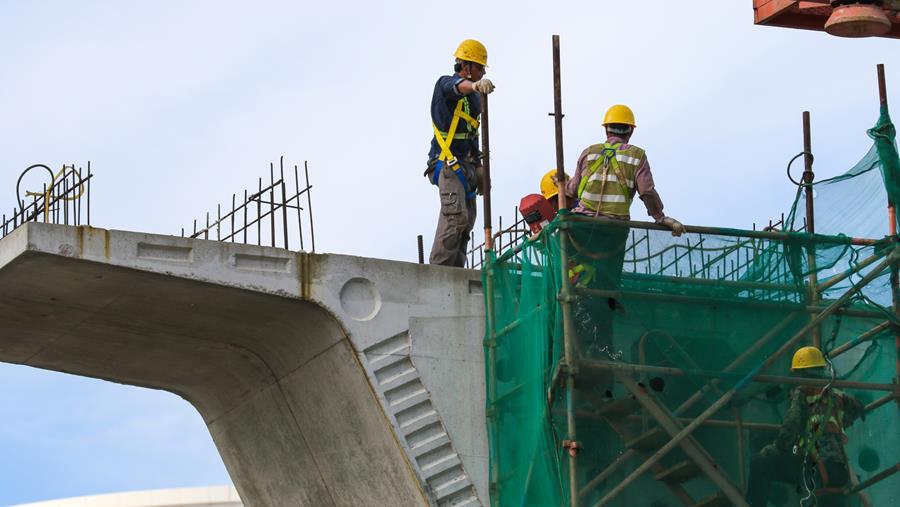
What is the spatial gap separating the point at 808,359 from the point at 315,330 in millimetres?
5133

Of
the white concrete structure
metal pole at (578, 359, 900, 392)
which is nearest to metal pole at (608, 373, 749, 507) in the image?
metal pole at (578, 359, 900, 392)

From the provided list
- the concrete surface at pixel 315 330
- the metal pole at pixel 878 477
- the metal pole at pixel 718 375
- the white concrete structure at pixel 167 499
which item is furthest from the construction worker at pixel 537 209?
the white concrete structure at pixel 167 499

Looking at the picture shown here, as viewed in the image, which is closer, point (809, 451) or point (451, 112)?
point (809, 451)

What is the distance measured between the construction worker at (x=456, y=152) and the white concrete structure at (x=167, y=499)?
1580 centimetres

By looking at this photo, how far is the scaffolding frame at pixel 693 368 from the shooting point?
19266 millimetres

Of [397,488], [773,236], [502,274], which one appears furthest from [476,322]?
[773,236]

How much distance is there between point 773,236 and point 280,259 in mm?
5112

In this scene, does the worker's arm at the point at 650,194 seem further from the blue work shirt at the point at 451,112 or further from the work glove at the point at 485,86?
the blue work shirt at the point at 451,112

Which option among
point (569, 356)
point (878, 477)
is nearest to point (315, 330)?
point (569, 356)

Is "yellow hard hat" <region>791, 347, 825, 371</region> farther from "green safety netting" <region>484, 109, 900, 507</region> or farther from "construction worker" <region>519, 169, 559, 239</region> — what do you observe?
"construction worker" <region>519, 169, 559, 239</region>

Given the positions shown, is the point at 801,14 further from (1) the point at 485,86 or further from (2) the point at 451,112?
(2) the point at 451,112

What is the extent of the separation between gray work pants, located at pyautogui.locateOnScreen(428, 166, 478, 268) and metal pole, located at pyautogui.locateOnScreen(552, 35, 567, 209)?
146 cm

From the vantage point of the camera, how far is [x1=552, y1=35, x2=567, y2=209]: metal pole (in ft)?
65.8

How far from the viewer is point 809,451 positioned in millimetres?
19766
